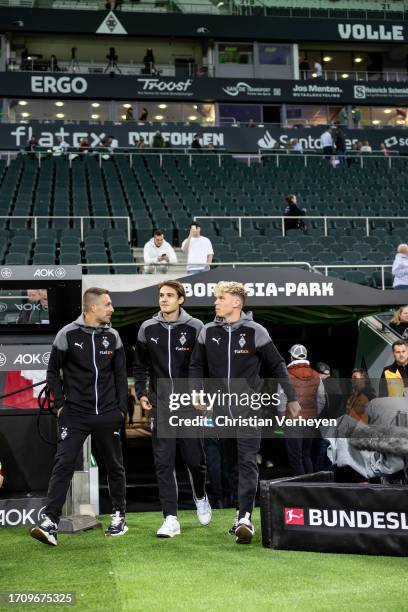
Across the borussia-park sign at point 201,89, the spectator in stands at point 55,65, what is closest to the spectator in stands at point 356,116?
the borussia-park sign at point 201,89

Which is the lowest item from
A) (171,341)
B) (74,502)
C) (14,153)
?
(74,502)

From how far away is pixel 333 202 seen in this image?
826 inches

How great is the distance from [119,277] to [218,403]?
19.8 feet

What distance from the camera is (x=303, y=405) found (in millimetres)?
6727

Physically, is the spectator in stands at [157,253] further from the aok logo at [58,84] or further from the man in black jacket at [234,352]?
the aok logo at [58,84]

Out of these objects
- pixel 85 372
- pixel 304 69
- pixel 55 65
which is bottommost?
pixel 85 372

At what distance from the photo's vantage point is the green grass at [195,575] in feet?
12.9

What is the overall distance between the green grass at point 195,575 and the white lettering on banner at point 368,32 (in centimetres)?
3076

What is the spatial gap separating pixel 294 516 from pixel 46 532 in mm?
1679

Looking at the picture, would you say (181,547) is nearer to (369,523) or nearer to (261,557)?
(261,557)

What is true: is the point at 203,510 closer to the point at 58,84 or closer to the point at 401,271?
the point at 401,271

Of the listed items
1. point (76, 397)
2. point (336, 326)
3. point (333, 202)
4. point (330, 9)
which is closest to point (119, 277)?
point (336, 326)

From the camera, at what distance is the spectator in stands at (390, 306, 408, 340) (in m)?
10.4

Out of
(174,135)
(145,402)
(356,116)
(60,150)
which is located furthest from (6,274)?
(356,116)
